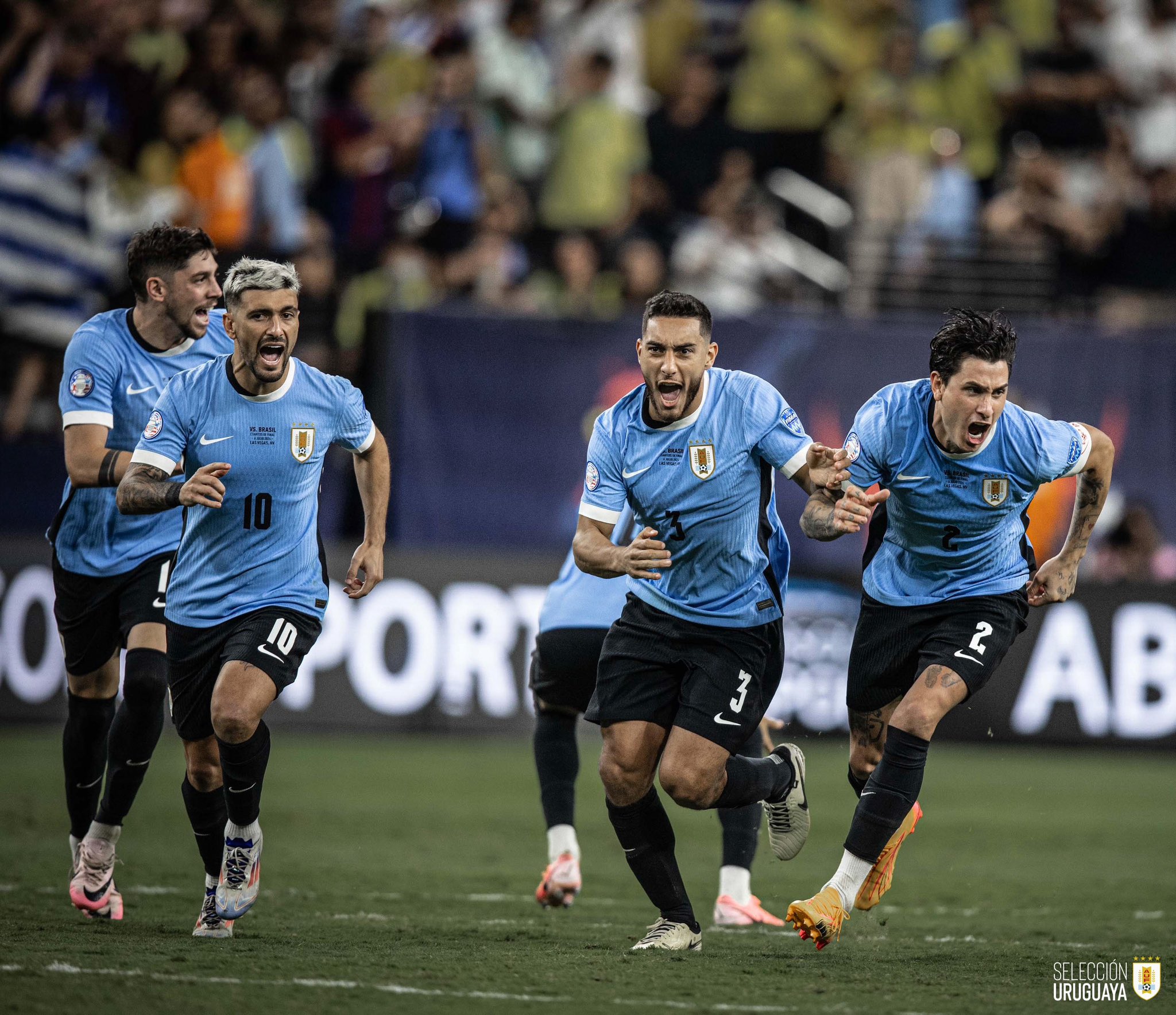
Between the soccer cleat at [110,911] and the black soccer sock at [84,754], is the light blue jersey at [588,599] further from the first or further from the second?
the soccer cleat at [110,911]

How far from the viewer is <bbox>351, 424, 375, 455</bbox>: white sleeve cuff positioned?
7.11 meters

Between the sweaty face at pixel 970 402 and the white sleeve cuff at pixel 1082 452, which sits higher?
the sweaty face at pixel 970 402

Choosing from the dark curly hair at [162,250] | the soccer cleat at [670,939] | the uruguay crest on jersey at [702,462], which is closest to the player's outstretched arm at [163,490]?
the dark curly hair at [162,250]

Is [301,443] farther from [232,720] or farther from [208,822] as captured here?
[208,822]

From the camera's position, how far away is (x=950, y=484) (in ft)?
22.1

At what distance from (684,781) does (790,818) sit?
778 mm

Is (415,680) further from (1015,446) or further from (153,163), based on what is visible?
(1015,446)

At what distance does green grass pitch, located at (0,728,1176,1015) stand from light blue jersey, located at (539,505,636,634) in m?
1.28

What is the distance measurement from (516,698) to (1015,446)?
7.59m

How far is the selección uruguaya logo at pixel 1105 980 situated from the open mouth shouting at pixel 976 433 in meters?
1.96

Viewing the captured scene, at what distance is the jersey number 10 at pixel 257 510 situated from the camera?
6.70 meters

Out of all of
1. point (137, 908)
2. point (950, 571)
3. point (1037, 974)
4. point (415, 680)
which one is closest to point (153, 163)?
point (415, 680)

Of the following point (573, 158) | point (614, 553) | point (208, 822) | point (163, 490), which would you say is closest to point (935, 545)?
point (614, 553)

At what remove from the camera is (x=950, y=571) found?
6.88 meters
